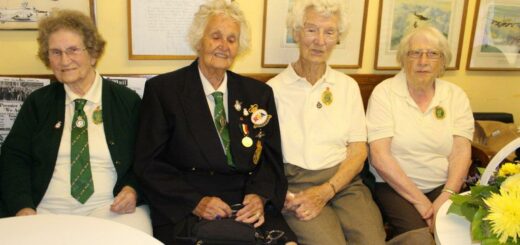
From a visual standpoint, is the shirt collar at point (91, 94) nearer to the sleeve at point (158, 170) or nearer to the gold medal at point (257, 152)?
the sleeve at point (158, 170)

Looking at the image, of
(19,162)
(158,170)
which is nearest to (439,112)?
(158,170)

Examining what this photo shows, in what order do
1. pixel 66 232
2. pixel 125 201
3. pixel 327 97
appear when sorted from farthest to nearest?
pixel 327 97 < pixel 125 201 < pixel 66 232

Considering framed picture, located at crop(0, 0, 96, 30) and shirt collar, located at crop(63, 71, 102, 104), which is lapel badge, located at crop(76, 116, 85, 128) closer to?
shirt collar, located at crop(63, 71, 102, 104)

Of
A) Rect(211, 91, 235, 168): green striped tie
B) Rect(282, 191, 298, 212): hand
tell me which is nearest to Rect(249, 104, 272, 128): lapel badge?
Rect(211, 91, 235, 168): green striped tie

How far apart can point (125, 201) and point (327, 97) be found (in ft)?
3.64

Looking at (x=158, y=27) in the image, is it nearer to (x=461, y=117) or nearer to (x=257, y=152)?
(x=257, y=152)

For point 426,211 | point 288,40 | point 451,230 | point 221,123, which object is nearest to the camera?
point 451,230

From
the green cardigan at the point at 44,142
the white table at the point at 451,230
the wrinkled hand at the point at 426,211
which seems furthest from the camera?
the wrinkled hand at the point at 426,211

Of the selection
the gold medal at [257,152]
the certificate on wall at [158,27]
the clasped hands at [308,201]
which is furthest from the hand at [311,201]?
the certificate on wall at [158,27]

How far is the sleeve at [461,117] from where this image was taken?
2289mm

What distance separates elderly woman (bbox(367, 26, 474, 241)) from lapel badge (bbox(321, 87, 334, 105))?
274mm

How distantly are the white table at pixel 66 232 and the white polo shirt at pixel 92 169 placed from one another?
0.57m

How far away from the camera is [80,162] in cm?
188

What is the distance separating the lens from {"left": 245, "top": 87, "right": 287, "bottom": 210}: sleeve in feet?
6.42
